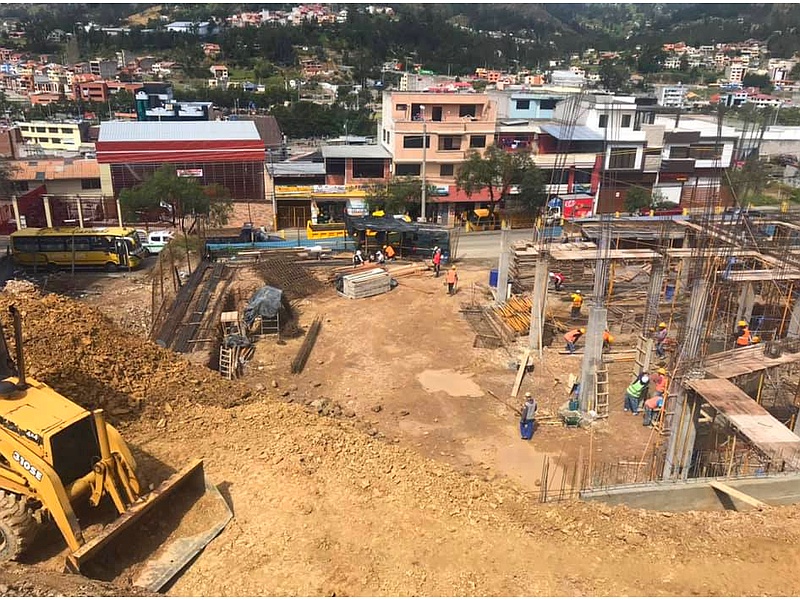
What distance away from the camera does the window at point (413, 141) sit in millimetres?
35031

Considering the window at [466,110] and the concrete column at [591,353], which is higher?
the window at [466,110]

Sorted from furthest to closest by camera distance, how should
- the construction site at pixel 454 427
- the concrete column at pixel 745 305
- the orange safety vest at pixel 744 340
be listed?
the concrete column at pixel 745 305, the orange safety vest at pixel 744 340, the construction site at pixel 454 427

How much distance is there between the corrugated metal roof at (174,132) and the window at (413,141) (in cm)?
909

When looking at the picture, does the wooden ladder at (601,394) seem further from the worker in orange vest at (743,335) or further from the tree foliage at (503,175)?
the tree foliage at (503,175)

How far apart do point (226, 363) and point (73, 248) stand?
38.6 ft

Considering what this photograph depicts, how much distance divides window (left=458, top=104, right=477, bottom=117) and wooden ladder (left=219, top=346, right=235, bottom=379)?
81.7 feet

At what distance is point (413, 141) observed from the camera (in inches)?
1385

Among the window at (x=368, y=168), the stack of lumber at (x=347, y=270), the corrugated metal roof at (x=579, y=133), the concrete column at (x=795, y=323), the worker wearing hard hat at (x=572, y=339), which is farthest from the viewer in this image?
the corrugated metal roof at (x=579, y=133)

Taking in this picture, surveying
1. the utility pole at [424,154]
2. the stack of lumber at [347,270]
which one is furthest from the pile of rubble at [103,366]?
the utility pole at [424,154]

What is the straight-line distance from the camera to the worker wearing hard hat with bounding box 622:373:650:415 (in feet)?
44.7

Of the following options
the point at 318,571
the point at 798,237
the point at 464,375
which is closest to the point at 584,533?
the point at 318,571

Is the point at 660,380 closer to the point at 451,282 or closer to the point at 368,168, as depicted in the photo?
the point at 451,282

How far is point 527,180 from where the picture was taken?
3341 centimetres

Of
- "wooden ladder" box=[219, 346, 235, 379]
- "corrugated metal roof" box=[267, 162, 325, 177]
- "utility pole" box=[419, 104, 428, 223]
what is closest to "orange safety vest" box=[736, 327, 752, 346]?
"wooden ladder" box=[219, 346, 235, 379]
